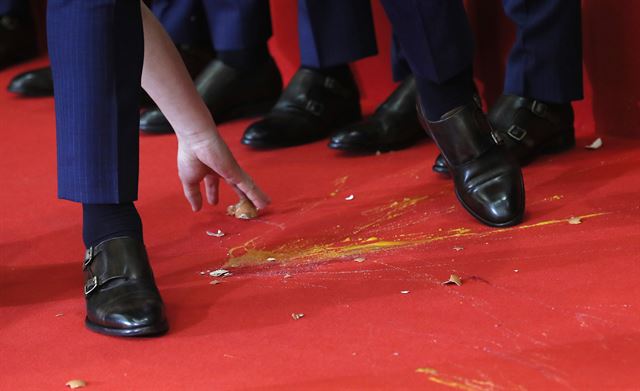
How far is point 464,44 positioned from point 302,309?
50cm

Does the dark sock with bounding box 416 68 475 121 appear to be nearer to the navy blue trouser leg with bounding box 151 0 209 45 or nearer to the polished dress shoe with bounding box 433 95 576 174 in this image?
the polished dress shoe with bounding box 433 95 576 174

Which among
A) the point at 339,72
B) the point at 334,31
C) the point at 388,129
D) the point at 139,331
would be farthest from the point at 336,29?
the point at 139,331

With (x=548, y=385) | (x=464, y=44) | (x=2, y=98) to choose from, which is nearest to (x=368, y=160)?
(x=464, y=44)

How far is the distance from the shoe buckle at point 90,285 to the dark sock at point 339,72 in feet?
3.04

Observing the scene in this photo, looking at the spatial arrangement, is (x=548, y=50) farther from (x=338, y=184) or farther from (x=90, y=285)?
(x=90, y=285)

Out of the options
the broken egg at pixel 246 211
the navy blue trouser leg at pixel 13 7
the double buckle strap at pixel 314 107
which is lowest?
the navy blue trouser leg at pixel 13 7

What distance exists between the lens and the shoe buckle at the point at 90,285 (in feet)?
4.03

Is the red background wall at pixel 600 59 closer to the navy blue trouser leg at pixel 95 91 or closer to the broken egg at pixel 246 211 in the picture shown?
the broken egg at pixel 246 211

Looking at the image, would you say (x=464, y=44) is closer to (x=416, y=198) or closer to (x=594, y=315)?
(x=416, y=198)

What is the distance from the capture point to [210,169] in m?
1.43

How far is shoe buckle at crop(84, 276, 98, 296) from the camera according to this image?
1230 mm

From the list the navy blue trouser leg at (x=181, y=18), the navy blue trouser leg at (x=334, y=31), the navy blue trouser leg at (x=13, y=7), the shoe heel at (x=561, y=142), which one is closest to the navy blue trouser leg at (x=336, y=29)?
the navy blue trouser leg at (x=334, y=31)

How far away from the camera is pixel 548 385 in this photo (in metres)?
0.97

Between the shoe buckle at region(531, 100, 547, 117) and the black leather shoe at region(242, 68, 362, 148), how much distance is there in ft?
1.52
